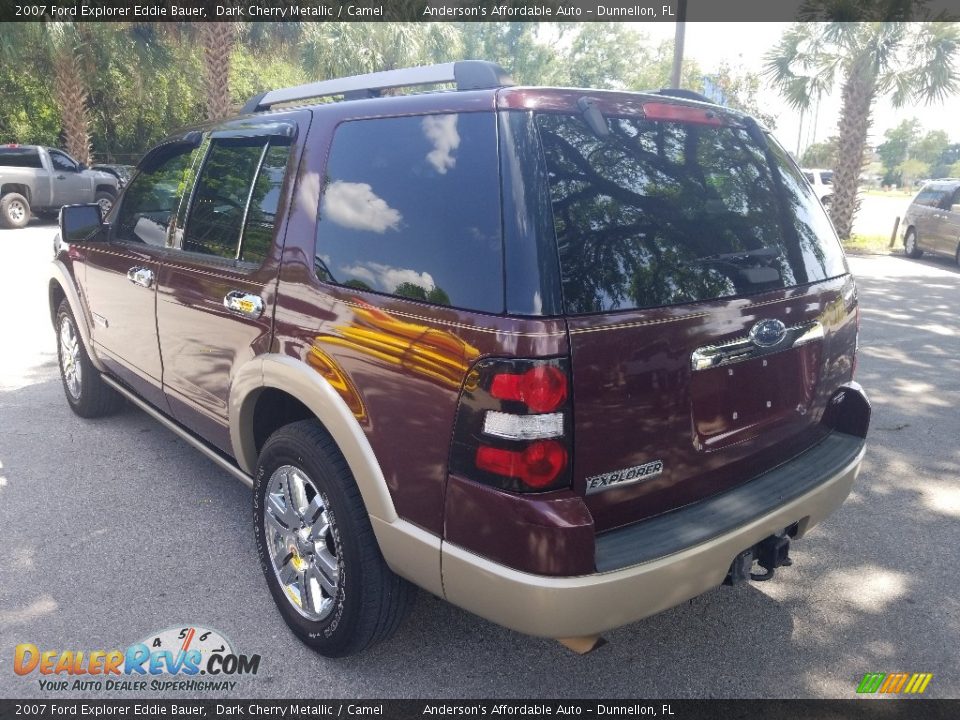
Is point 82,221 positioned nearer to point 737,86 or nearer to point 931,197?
point 931,197

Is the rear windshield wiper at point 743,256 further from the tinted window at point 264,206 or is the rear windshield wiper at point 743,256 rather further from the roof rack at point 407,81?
the tinted window at point 264,206

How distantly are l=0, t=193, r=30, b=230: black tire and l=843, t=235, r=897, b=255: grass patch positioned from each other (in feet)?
62.4

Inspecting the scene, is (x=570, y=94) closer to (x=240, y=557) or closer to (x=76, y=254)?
(x=240, y=557)

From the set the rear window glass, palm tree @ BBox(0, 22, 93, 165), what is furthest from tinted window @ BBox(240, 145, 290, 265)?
palm tree @ BBox(0, 22, 93, 165)

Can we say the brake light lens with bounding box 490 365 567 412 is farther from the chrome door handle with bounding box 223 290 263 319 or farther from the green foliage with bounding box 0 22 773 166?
the green foliage with bounding box 0 22 773 166

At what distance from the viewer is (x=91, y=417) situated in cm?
516

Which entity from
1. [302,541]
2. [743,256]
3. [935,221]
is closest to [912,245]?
[935,221]

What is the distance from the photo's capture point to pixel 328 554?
2.70 metres

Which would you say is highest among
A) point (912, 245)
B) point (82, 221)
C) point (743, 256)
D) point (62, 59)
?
point (62, 59)

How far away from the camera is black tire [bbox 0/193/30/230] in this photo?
56.9ft

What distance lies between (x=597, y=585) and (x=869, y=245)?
19.5 m

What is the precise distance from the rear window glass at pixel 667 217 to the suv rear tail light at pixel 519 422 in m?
0.23

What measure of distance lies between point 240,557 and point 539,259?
2.23 metres

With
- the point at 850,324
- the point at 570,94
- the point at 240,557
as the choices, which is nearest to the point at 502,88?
the point at 570,94
